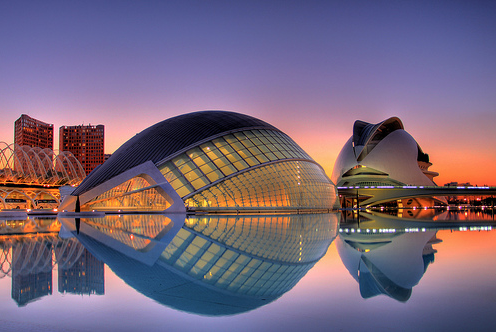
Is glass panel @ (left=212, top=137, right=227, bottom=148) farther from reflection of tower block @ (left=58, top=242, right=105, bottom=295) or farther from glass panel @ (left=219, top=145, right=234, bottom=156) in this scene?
reflection of tower block @ (left=58, top=242, right=105, bottom=295)

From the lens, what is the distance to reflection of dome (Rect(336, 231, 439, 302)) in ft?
19.7

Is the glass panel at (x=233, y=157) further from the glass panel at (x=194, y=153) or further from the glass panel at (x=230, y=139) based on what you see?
the glass panel at (x=194, y=153)

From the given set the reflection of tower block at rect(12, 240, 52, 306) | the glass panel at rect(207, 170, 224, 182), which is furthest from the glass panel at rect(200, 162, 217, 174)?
the reflection of tower block at rect(12, 240, 52, 306)

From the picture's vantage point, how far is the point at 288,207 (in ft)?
119

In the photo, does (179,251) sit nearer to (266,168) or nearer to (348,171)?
(266,168)

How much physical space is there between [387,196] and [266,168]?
137 ft

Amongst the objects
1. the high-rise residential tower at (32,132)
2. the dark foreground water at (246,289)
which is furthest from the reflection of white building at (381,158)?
the high-rise residential tower at (32,132)

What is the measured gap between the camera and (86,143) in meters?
174

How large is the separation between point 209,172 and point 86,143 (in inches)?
6164

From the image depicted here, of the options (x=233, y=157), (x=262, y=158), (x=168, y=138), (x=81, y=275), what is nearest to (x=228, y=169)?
(x=233, y=157)

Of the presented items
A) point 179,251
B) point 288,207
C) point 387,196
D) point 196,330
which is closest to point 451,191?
point 387,196

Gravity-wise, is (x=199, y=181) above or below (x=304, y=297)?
above

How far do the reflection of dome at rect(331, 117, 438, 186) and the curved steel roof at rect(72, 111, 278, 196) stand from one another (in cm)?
3727

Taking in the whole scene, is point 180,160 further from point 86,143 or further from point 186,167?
point 86,143
